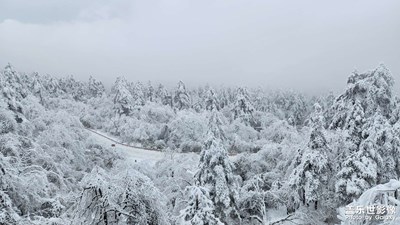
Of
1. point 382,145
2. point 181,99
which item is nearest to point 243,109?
point 181,99

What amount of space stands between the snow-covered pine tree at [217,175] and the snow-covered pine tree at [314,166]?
4882 mm

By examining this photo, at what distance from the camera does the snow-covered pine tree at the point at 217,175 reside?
1859 centimetres

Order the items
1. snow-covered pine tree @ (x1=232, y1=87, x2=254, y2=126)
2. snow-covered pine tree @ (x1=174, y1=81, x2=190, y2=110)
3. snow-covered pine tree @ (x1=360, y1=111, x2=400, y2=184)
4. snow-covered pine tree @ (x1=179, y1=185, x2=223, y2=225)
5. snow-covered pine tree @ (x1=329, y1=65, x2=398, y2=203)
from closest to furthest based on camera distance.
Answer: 1. snow-covered pine tree @ (x1=179, y1=185, x2=223, y2=225)
2. snow-covered pine tree @ (x1=329, y1=65, x2=398, y2=203)
3. snow-covered pine tree @ (x1=360, y1=111, x2=400, y2=184)
4. snow-covered pine tree @ (x1=232, y1=87, x2=254, y2=126)
5. snow-covered pine tree @ (x1=174, y1=81, x2=190, y2=110)

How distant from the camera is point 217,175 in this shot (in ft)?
61.3

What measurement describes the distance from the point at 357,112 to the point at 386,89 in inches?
132

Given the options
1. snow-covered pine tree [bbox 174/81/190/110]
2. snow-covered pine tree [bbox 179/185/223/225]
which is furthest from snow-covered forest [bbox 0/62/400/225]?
snow-covered pine tree [bbox 174/81/190/110]

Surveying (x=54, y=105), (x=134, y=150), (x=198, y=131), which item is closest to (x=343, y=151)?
(x=198, y=131)

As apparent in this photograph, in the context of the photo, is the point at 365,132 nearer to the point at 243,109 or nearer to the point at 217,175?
the point at 217,175

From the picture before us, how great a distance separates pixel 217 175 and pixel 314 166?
674cm

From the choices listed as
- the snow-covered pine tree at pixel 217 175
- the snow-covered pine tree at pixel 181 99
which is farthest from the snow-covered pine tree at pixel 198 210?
the snow-covered pine tree at pixel 181 99

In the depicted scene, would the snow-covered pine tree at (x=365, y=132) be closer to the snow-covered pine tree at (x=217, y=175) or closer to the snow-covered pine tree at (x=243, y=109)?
the snow-covered pine tree at (x=217, y=175)

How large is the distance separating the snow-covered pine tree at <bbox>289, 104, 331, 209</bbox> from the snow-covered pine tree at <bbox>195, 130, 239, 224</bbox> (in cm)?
488

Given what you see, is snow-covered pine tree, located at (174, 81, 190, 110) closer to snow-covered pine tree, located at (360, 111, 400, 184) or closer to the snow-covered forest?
the snow-covered forest

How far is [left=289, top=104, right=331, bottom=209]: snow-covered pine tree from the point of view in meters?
21.2
